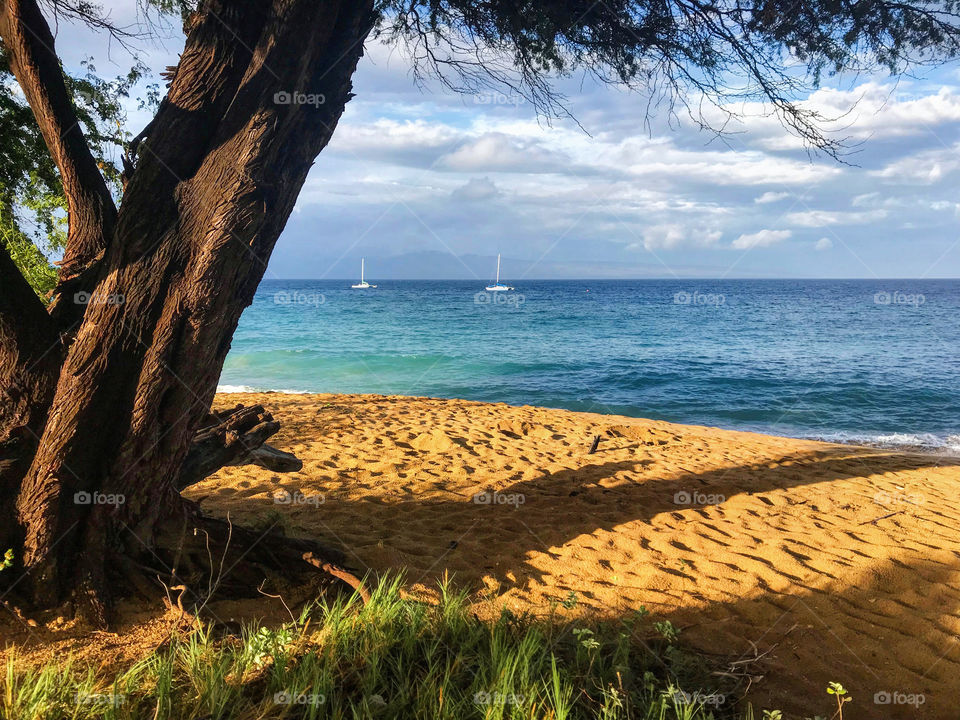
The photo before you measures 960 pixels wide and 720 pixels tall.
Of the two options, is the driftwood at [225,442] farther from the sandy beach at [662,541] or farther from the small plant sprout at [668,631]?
the small plant sprout at [668,631]

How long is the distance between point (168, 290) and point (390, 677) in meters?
2.31

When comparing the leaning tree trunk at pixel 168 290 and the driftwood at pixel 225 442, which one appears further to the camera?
the driftwood at pixel 225 442

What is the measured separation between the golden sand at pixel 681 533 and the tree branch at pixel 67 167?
2.38 metres

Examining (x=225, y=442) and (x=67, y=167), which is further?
(x=225, y=442)

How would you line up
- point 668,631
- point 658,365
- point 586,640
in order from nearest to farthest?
point 586,640 → point 668,631 → point 658,365

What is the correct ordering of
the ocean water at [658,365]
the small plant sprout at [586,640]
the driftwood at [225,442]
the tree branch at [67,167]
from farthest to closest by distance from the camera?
the ocean water at [658,365] → the driftwood at [225,442] → the tree branch at [67,167] → the small plant sprout at [586,640]

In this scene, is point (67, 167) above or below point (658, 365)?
above

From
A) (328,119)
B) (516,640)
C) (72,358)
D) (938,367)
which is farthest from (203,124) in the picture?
(938,367)

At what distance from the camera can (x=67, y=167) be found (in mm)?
3484

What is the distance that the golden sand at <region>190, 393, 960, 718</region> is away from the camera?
12.1 ft

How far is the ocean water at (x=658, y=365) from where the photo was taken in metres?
16.5

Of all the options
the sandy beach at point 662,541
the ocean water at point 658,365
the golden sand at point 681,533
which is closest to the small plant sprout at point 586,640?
the sandy beach at point 662,541

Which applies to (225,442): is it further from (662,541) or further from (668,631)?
(662,541)

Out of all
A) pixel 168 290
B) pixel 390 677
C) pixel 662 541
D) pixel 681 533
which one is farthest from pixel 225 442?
pixel 681 533
